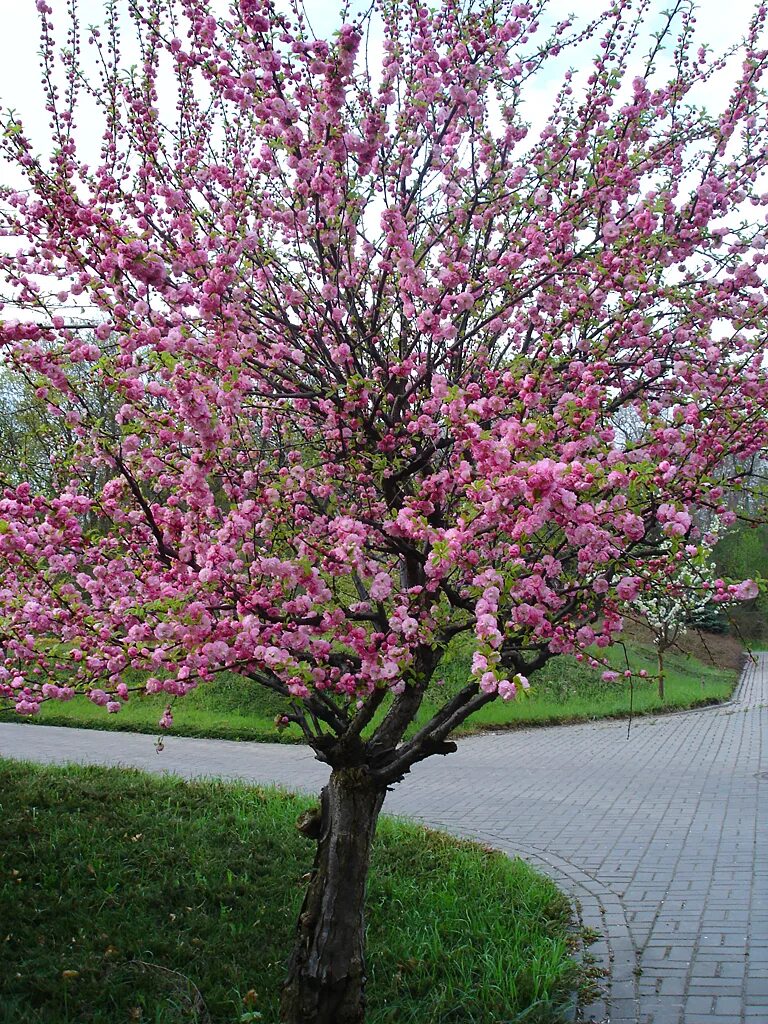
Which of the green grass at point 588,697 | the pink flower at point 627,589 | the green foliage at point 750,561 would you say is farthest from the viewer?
the green foliage at point 750,561

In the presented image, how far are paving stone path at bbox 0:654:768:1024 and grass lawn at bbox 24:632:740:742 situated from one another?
1.40 ft

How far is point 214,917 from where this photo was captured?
5.32 meters

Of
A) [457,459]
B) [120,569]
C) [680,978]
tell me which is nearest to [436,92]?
[457,459]

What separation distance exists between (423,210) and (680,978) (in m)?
4.46

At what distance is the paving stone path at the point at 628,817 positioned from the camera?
496 centimetres

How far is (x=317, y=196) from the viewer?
13.2ft

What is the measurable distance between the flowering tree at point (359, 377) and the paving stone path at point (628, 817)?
2029mm

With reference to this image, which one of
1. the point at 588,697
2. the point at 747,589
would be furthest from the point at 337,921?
the point at 588,697

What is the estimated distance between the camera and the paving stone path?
4957mm

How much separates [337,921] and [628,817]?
567 centimetres

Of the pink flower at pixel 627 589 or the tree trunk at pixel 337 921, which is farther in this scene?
the tree trunk at pixel 337 921

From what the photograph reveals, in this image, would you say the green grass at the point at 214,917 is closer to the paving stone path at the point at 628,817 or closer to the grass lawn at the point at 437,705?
the paving stone path at the point at 628,817

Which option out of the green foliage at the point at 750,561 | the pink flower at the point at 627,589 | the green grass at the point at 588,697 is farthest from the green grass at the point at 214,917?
the green foliage at the point at 750,561

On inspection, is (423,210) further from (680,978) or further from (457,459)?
(680,978)
